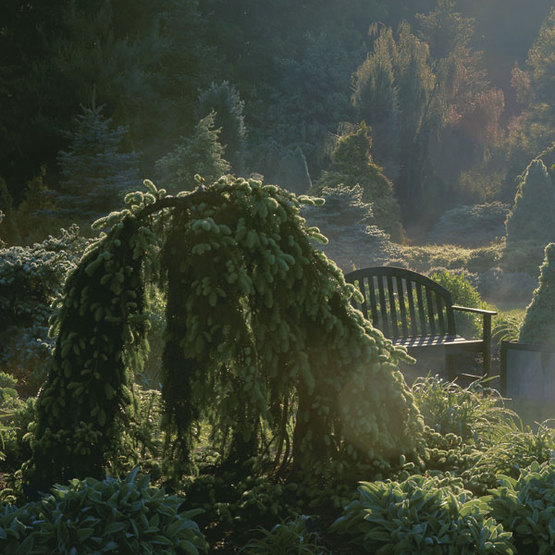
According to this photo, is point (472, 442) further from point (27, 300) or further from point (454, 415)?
point (27, 300)

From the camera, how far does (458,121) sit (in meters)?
35.0

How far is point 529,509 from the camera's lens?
132 inches

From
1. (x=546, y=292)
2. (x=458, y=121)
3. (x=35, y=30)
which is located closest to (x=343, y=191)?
(x=546, y=292)

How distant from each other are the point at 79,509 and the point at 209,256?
1389mm

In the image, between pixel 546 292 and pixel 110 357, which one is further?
pixel 546 292

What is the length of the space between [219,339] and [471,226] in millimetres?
26505

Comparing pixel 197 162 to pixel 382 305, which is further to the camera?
pixel 197 162

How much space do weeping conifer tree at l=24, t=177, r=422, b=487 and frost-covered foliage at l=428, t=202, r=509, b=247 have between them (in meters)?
22.9

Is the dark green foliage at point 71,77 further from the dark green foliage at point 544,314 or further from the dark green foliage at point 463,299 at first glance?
the dark green foliage at point 544,314

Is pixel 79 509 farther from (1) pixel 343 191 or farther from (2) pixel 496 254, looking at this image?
(2) pixel 496 254

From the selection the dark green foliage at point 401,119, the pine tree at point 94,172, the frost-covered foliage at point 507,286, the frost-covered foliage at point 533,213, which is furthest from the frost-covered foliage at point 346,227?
the dark green foliage at point 401,119

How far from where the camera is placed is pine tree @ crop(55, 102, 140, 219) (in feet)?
53.8

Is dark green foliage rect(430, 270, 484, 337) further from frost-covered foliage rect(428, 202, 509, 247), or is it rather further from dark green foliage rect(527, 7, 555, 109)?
dark green foliage rect(527, 7, 555, 109)

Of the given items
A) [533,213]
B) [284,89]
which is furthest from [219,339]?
[284,89]
